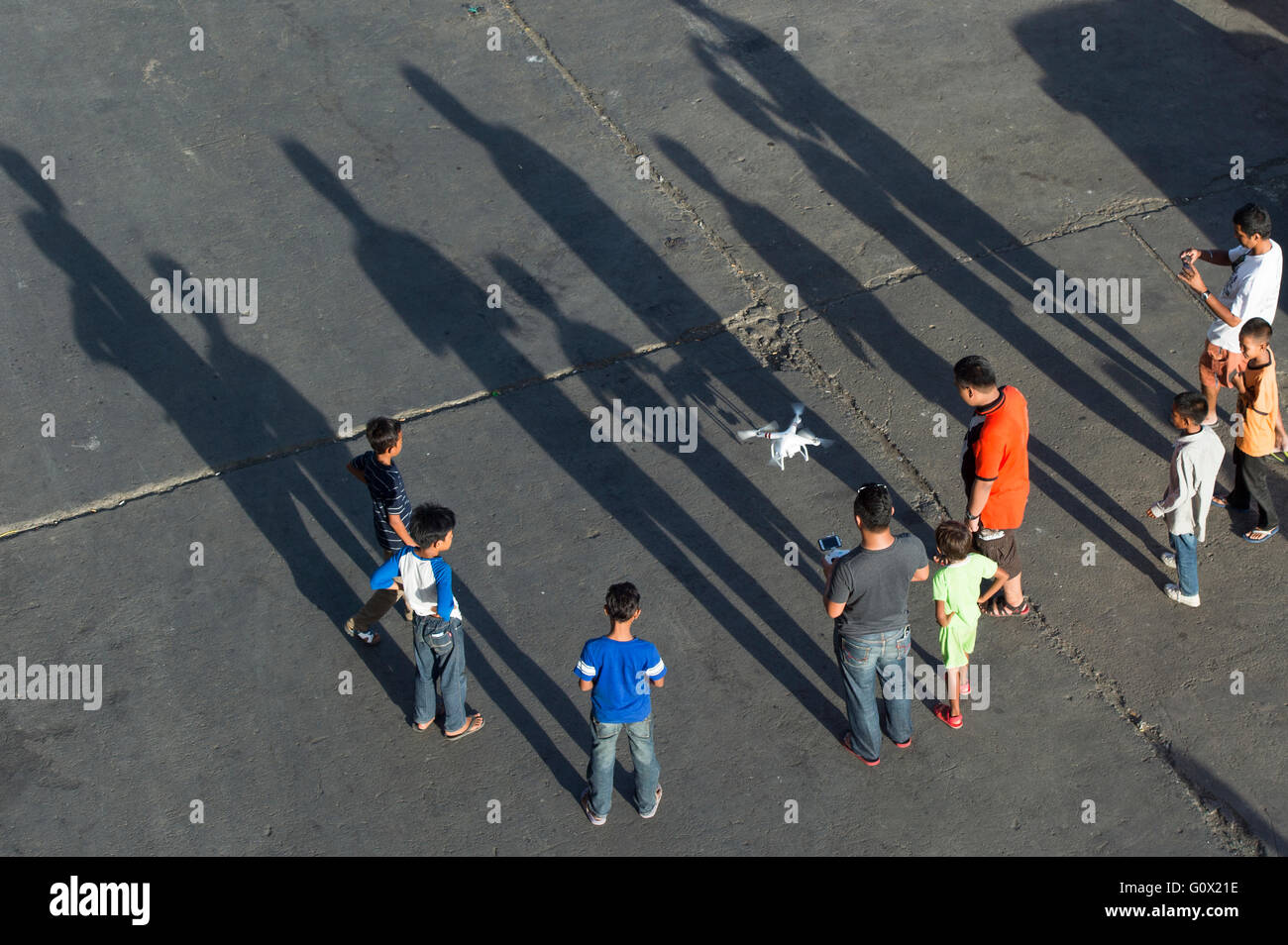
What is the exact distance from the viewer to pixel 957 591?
6.00 metres

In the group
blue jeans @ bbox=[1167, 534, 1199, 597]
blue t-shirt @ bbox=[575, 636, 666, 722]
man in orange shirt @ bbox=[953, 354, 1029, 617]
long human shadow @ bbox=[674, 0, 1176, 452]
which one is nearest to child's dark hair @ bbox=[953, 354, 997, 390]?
man in orange shirt @ bbox=[953, 354, 1029, 617]

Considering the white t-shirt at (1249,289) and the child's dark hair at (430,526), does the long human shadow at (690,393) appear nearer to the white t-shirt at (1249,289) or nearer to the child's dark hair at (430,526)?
the child's dark hair at (430,526)

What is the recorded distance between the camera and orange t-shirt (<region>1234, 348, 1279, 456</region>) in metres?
6.90

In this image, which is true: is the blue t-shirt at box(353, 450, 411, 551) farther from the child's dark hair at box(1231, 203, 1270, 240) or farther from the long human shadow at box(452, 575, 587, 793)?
the child's dark hair at box(1231, 203, 1270, 240)

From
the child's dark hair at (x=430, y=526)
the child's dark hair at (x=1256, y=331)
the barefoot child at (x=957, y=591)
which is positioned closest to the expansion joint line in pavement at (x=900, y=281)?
the barefoot child at (x=957, y=591)

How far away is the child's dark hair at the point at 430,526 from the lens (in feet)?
19.0

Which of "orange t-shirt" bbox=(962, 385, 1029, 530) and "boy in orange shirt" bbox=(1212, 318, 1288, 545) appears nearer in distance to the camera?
"orange t-shirt" bbox=(962, 385, 1029, 530)

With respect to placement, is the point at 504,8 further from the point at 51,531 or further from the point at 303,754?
the point at 303,754

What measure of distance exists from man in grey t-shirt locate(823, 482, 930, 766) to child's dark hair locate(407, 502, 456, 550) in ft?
6.47

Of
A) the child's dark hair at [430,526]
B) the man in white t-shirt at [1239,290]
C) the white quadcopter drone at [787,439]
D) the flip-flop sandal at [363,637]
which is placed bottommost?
the flip-flop sandal at [363,637]

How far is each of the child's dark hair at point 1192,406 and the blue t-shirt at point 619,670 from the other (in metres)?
3.38

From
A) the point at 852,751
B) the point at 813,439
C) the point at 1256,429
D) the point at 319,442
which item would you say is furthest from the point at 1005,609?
the point at 319,442

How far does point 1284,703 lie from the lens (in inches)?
260

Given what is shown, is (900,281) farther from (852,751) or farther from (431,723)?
(431,723)
